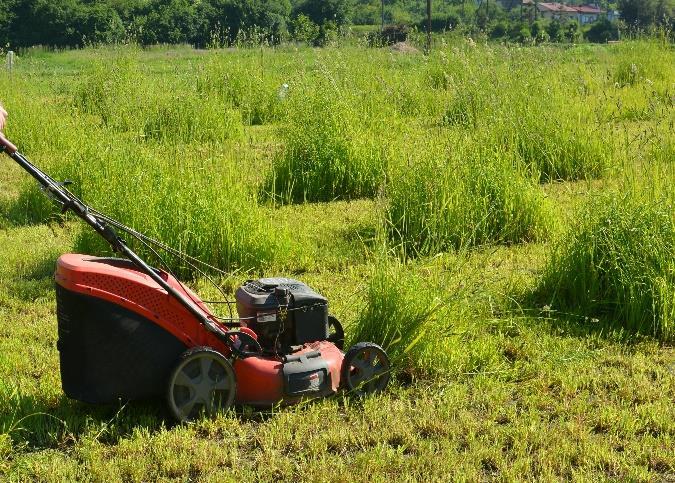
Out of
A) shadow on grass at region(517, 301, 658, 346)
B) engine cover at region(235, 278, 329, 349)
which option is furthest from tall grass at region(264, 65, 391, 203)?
engine cover at region(235, 278, 329, 349)

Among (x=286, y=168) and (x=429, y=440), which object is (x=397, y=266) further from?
(x=286, y=168)

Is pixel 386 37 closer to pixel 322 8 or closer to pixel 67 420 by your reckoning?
pixel 67 420

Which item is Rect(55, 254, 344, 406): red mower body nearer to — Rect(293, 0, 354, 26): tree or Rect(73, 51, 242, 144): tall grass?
Rect(73, 51, 242, 144): tall grass

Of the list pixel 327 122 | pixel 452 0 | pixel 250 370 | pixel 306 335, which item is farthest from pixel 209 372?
pixel 452 0

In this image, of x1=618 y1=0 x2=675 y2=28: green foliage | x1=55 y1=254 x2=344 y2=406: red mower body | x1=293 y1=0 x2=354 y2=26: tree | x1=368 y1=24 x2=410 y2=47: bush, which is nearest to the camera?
x1=55 y1=254 x2=344 y2=406: red mower body

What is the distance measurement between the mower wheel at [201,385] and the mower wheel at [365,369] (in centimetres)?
56

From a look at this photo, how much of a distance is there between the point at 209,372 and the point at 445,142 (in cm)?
387

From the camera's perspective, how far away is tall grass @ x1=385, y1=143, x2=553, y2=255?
22.7ft

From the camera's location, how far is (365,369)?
4.67 metres

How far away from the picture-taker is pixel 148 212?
6.76m

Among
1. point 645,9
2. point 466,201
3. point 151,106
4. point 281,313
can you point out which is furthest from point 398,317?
point 645,9

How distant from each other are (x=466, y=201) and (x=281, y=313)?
2807 mm

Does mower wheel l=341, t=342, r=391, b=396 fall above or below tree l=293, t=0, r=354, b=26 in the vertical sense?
below

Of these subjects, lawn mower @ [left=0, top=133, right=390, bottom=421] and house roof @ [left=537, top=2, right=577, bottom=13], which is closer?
lawn mower @ [left=0, top=133, right=390, bottom=421]
